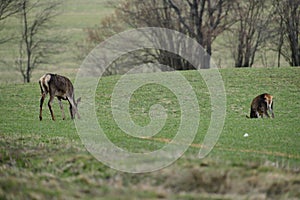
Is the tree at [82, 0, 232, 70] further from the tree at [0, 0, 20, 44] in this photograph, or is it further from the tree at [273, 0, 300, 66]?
the tree at [0, 0, 20, 44]

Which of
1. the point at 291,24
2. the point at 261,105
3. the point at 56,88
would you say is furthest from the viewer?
the point at 291,24

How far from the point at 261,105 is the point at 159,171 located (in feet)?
38.2

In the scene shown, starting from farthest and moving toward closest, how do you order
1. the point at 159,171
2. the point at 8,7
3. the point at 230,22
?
the point at 230,22 < the point at 8,7 < the point at 159,171

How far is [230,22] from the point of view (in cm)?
4800

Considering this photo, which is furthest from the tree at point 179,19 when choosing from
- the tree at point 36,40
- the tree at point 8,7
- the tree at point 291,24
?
the tree at point 8,7

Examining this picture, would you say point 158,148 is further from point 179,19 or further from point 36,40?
point 36,40

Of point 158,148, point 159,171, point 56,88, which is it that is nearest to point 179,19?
point 56,88

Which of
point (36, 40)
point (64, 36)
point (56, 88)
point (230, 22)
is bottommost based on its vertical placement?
point (56, 88)

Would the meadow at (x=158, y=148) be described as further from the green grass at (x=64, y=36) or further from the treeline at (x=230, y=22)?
the green grass at (x=64, y=36)

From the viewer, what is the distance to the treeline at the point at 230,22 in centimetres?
4606

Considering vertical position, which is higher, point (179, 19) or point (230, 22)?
point (179, 19)

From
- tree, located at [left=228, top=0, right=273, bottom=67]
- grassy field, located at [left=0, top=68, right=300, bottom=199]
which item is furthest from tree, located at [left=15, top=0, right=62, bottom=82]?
grassy field, located at [left=0, top=68, right=300, bottom=199]

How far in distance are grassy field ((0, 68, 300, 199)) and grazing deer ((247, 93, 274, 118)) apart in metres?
0.49

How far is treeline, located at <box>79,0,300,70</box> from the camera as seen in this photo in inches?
1813
